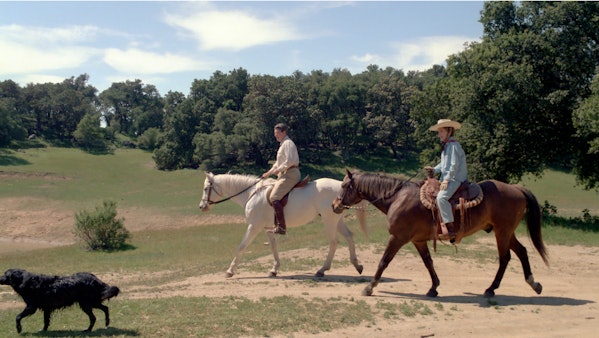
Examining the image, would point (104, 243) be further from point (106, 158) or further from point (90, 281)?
point (106, 158)

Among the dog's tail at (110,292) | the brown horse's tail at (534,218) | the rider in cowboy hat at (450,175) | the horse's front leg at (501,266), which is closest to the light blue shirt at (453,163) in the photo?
the rider in cowboy hat at (450,175)

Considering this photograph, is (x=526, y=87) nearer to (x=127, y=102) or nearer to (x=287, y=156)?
(x=287, y=156)

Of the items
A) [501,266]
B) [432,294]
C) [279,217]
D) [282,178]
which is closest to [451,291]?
[432,294]

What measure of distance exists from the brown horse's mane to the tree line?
14.2 m

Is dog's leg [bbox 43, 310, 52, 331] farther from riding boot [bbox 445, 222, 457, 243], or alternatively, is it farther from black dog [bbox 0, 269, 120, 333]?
riding boot [bbox 445, 222, 457, 243]

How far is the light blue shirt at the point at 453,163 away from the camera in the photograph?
1045 cm

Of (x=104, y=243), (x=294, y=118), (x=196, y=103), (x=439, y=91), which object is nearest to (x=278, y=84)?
(x=294, y=118)

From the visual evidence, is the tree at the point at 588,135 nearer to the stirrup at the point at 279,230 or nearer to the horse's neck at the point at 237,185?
the stirrup at the point at 279,230

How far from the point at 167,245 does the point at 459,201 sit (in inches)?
840

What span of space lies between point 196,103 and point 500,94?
175 feet

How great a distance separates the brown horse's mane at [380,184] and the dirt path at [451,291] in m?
2.16

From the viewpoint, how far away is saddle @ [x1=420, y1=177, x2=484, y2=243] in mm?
10539

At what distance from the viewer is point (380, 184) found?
11422 millimetres

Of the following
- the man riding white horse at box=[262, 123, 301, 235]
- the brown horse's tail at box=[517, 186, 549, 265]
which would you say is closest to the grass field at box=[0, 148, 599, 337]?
the man riding white horse at box=[262, 123, 301, 235]
